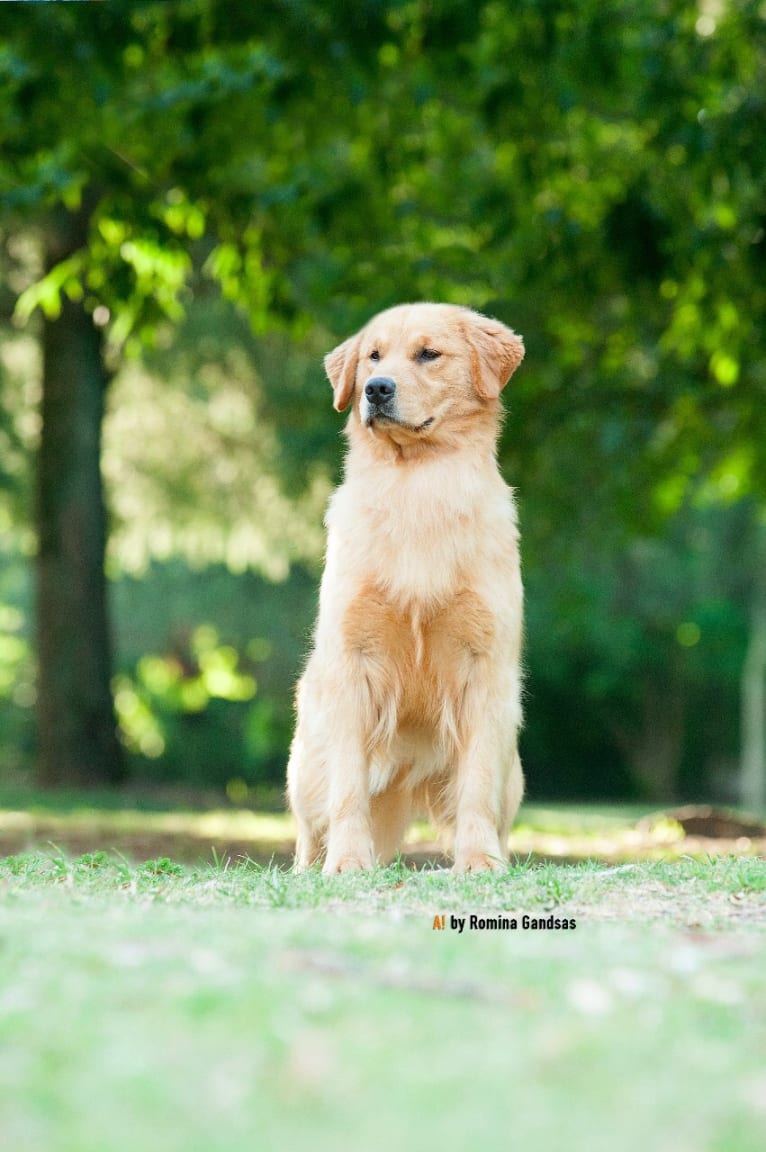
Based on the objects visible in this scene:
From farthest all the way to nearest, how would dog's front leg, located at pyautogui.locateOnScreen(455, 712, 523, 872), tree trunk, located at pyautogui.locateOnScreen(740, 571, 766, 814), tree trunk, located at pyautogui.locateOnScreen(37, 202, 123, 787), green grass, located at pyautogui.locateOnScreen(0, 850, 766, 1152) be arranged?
1. tree trunk, located at pyautogui.locateOnScreen(740, 571, 766, 814)
2. tree trunk, located at pyautogui.locateOnScreen(37, 202, 123, 787)
3. dog's front leg, located at pyautogui.locateOnScreen(455, 712, 523, 872)
4. green grass, located at pyautogui.locateOnScreen(0, 850, 766, 1152)

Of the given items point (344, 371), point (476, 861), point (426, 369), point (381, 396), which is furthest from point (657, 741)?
point (381, 396)

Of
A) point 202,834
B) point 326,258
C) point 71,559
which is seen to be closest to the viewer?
point 202,834

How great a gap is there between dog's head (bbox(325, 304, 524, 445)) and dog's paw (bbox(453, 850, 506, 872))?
5.25 ft

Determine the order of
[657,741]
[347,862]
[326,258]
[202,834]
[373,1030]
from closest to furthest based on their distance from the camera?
[373,1030] → [347,862] → [202,834] → [326,258] → [657,741]

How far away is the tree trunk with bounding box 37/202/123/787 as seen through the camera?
15508 millimetres

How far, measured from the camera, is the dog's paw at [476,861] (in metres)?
5.51

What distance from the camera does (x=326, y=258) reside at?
45.4ft

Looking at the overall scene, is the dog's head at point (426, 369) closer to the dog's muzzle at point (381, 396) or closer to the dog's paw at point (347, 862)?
the dog's muzzle at point (381, 396)

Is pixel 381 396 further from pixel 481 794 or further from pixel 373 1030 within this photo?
pixel 373 1030

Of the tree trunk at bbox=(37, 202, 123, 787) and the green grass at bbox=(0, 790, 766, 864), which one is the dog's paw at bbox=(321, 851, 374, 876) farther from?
the tree trunk at bbox=(37, 202, 123, 787)

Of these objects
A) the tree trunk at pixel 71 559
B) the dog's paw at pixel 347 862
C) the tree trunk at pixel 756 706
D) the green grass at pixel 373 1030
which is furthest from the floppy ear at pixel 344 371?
the tree trunk at pixel 756 706

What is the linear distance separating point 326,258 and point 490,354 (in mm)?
8256

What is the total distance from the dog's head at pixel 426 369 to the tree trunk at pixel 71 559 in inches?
392

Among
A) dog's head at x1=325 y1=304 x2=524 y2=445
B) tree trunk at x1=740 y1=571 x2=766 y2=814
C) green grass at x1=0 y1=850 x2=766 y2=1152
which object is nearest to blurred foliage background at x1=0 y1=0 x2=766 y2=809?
dog's head at x1=325 y1=304 x2=524 y2=445
